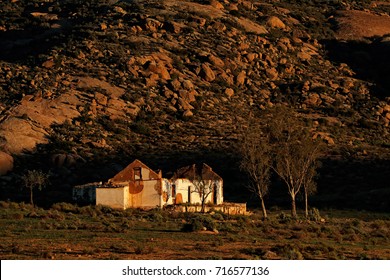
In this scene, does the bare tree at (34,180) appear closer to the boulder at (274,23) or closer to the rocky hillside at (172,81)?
the rocky hillside at (172,81)

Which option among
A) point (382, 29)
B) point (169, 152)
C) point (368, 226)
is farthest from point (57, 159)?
point (382, 29)

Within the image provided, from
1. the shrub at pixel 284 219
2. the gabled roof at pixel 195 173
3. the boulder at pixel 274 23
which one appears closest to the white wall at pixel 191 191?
the gabled roof at pixel 195 173

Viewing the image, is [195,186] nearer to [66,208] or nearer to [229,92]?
[66,208]

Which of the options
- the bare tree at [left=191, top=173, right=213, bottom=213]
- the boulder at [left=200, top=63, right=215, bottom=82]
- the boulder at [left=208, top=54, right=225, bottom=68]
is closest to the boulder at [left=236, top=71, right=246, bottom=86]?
the boulder at [left=208, top=54, right=225, bottom=68]

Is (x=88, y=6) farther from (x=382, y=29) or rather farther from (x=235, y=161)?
(x=235, y=161)

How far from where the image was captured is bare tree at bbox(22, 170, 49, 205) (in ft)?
207

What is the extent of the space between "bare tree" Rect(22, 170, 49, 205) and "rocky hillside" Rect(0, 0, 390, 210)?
69.4 inches

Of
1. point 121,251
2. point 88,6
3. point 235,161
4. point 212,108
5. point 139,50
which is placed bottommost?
point 121,251

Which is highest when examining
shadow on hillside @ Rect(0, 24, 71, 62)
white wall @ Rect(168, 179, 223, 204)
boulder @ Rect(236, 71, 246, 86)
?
shadow on hillside @ Rect(0, 24, 71, 62)

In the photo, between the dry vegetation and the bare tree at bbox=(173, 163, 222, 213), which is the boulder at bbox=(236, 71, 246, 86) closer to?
the dry vegetation

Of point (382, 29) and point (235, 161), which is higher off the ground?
point (382, 29)

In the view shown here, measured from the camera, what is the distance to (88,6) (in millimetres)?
118250

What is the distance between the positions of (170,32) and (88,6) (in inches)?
782

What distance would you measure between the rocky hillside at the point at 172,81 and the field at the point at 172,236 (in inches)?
773
